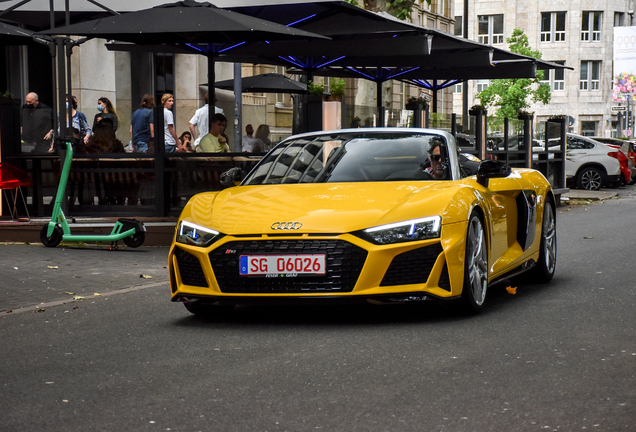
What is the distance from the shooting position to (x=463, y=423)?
13.6 ft

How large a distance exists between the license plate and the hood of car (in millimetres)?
157

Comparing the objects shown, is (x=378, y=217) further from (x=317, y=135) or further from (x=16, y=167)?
(x=16, y=167)

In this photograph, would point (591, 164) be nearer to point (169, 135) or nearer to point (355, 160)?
point (169, 135)

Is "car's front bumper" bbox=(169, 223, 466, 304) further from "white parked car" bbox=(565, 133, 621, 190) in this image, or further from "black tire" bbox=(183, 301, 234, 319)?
"white parked car" bbox=(565, 133, 621, 190)

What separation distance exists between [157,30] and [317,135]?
4386 mm

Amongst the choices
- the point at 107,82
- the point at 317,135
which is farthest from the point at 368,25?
the point at 107,82

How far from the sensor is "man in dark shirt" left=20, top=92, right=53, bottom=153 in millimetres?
13570

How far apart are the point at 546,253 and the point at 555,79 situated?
79.7 metres

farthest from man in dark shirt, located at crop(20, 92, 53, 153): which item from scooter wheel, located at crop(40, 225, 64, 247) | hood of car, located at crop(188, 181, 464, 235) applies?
hood of car, located at crop(188, 181, 464, 235)

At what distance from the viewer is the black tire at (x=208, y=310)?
22.9 ft

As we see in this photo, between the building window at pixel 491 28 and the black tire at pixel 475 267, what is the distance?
3273 inches

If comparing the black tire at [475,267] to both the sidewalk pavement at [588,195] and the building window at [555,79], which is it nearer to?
the sidewalk pavement at [588,195]

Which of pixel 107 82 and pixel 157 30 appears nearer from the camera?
pixel 157 30

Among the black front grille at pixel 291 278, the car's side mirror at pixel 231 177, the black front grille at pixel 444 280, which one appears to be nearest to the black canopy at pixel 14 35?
the car's side mirror at pixel 231 177
